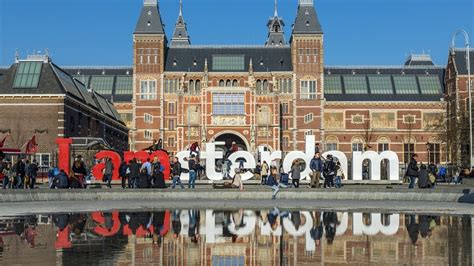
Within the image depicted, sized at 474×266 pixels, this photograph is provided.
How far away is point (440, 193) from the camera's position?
22453 millimetres

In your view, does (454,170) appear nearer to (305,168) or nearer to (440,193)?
(305,168)

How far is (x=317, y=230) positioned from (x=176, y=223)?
117 inches

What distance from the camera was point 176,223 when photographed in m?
13.8

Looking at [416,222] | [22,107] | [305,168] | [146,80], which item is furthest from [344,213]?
[146,80]

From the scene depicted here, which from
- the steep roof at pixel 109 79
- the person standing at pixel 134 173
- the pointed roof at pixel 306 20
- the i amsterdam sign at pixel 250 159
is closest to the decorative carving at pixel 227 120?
the pointed roof at pixel 306 20

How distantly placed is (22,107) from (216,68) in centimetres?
3376

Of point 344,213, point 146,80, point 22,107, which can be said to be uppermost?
point 146,80

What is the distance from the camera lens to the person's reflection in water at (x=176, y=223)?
11970 mm

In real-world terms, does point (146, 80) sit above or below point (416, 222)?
above

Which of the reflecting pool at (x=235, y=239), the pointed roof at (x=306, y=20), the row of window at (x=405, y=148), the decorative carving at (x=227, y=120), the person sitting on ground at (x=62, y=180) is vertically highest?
the pointed roof at (x=306, y=20)

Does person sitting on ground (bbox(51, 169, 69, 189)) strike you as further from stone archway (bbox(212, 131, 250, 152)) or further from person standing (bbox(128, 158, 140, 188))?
stone archway (bbox(212, 131, 250, 152))

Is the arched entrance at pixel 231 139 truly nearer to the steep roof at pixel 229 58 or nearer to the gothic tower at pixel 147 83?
the gothic tower at pixel 147 83

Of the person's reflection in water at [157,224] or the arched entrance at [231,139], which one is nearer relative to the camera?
the person's reflection in water at [157,224]

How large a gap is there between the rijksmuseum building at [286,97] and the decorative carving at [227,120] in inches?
8.4
